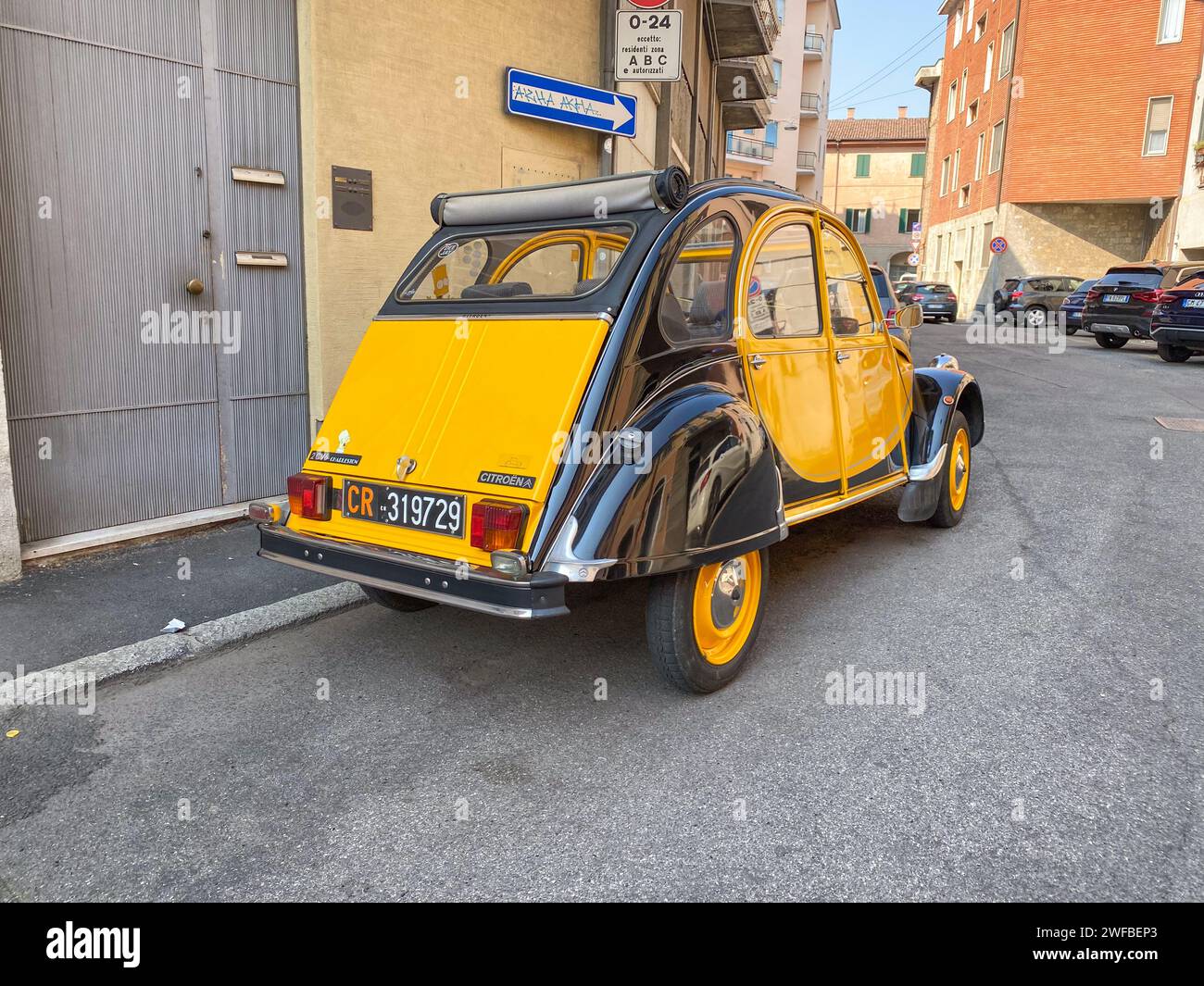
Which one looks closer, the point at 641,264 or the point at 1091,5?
the point at 641,264

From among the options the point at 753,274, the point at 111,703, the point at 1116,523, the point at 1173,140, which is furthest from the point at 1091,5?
the point at 111,703

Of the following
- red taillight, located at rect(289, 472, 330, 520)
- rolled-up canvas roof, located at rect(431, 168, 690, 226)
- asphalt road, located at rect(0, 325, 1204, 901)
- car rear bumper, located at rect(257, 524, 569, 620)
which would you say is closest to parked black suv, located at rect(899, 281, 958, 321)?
asphalt road, located at rect(0, 325, 1204, 901)

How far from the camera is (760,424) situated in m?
3.92

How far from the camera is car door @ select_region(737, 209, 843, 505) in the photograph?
415 centimetres

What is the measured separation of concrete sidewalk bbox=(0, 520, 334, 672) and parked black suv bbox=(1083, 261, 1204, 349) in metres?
18.8

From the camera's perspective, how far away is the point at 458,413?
3764 mm

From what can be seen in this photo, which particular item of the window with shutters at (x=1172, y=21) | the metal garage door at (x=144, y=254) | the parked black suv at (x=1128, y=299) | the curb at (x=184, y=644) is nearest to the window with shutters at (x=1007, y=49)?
the window with shutters at (x=1172, y=21)

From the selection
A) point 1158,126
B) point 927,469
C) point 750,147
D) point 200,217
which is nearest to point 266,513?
point 200,217

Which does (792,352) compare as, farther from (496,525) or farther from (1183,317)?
(1183,317)

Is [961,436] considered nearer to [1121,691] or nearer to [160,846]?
[1121,691]

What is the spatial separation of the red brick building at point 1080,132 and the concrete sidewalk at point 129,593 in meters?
35.2

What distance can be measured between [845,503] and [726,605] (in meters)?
1.16

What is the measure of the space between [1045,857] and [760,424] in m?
1.89
